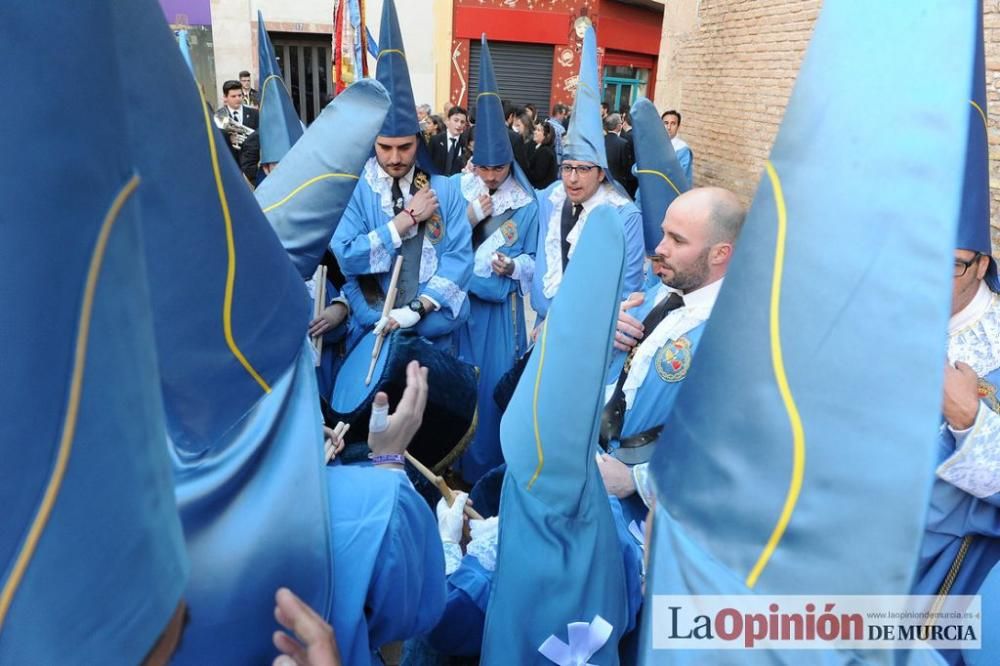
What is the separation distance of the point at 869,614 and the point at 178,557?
0.82 m

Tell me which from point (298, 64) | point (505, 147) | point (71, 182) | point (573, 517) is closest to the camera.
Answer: point (71, 182)

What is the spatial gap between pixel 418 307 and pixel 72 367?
2.60 meters

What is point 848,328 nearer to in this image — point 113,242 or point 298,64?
point 113,242

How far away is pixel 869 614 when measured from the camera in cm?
86

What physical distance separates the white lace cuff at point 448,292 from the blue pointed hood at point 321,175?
1283mm

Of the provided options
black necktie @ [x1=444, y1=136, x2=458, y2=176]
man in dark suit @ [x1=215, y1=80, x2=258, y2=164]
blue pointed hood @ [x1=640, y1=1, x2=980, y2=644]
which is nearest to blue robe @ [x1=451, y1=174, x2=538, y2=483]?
blue pointed hood @ [x1=640, y1=1, x2=980, y2=644]

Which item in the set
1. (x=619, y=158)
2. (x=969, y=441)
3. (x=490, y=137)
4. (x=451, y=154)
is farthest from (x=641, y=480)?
(x=451, y=154)

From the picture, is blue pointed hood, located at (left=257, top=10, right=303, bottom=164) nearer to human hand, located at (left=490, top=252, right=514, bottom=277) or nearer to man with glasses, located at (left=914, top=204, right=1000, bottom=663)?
human hand, located at (left=490, top=252, right=514, bottom=277)

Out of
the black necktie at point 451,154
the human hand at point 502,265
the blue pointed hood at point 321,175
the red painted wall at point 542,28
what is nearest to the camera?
the blue pointed hood at point 321,175

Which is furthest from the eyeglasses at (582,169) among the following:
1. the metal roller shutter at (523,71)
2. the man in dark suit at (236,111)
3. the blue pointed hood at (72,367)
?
the metal roller shutter at (523,71)

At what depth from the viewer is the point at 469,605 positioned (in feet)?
5.37

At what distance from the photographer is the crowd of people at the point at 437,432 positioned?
1137 millimetres

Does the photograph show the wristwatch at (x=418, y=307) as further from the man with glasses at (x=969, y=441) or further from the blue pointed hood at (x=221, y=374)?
the man with glasses at (x=969, y=441)

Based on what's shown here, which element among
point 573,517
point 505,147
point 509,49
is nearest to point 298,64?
point 509,49
